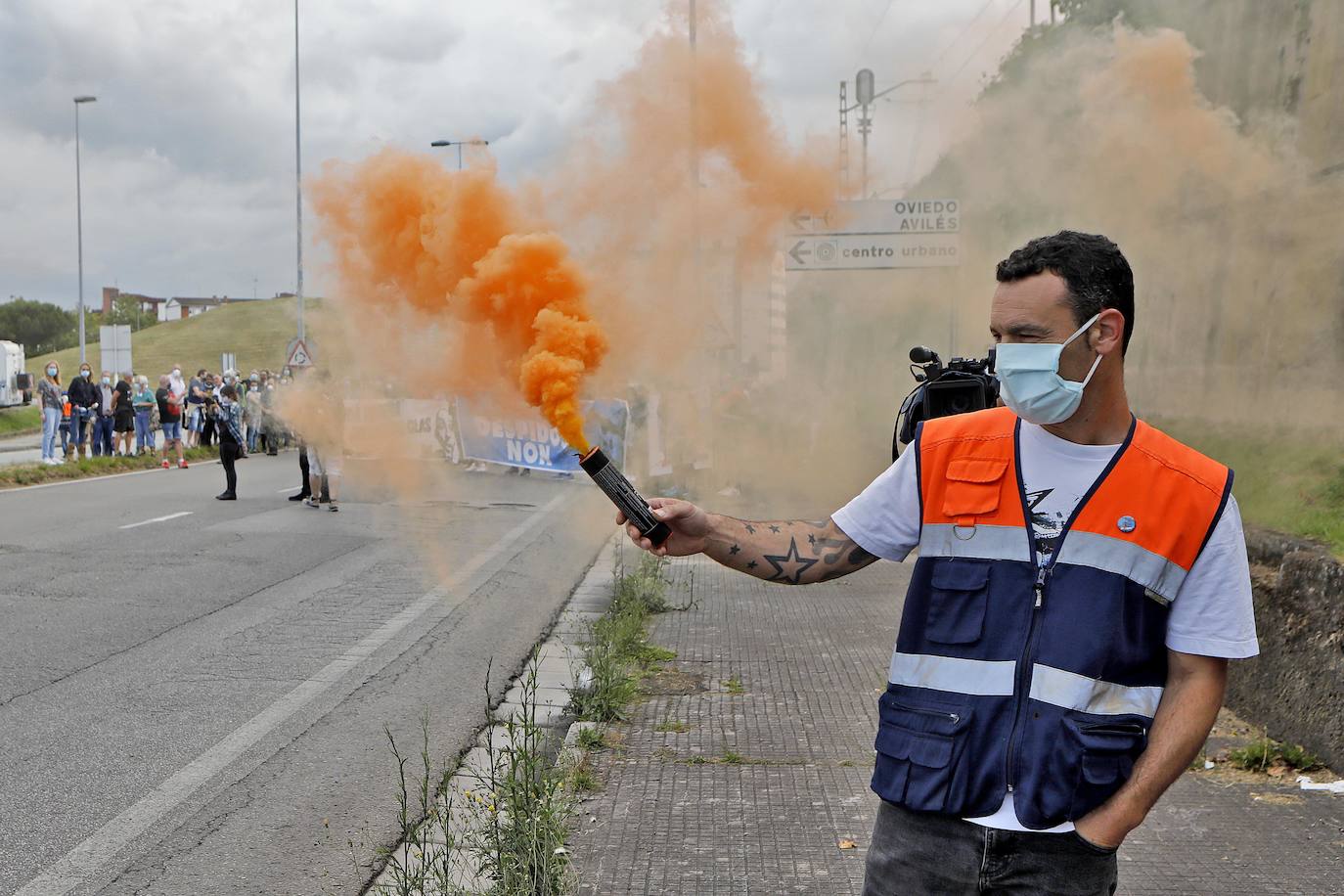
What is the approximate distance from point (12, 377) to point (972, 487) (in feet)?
174

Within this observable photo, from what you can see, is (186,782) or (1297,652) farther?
(1297,652)

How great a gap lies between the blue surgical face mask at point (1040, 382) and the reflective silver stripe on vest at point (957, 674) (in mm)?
460

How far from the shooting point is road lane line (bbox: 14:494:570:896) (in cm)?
425

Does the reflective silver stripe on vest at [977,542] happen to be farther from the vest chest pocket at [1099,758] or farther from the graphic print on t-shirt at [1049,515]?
the vest chest pocket at [1099,758]

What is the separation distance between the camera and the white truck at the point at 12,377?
1853 inches

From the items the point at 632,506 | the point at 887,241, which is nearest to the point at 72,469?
the point at 887,241

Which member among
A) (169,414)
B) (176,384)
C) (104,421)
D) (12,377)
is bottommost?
(104,421)

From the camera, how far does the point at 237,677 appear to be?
279 inches

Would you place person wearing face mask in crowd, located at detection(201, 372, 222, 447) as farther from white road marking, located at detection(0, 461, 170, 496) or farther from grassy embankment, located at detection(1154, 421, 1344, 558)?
grassy embankment, located at detection(1154, 421, 1344, 558)

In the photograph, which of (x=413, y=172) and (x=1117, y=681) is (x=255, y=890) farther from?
(x=413, y=172)

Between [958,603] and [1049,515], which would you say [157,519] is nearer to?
[958,603]

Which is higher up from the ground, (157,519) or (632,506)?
(632,506)

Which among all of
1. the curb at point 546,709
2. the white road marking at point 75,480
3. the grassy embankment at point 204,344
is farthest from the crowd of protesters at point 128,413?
the grassy embankment at point 204,344

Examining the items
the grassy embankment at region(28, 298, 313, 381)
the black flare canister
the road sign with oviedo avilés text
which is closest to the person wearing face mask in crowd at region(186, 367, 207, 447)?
the road sign with oviedo avilés text
